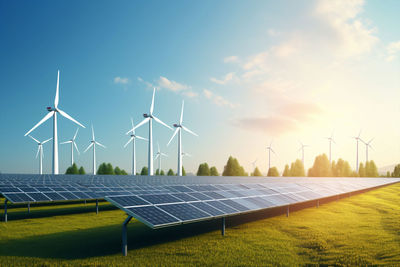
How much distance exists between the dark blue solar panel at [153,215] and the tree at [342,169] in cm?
17916

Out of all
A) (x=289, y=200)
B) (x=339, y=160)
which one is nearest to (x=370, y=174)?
(x=339, y=160)

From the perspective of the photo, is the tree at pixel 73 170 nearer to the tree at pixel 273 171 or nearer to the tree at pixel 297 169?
the tree at pixel 273 171

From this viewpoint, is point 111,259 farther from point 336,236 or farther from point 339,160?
point 339,160

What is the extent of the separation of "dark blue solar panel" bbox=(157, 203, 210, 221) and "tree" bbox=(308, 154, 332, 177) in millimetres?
167605

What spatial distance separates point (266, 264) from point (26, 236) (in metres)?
15.7

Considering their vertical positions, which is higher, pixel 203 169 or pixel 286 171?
pixel 203 169

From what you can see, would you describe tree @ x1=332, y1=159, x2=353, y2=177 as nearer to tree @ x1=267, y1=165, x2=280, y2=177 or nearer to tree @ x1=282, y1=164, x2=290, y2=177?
tree @ x1=282, y1=164, x2=290, y2=177

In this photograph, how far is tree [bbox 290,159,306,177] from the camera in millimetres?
171750

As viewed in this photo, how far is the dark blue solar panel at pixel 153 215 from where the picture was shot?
47.4 feet

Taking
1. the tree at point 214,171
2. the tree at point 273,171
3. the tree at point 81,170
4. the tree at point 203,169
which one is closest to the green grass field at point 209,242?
the tree at point 203,169

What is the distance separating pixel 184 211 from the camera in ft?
56.9

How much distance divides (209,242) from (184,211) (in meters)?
2.57

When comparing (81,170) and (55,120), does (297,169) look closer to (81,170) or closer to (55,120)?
(81,170)

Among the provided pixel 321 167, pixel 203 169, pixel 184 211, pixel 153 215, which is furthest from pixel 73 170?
pixel 153 215
